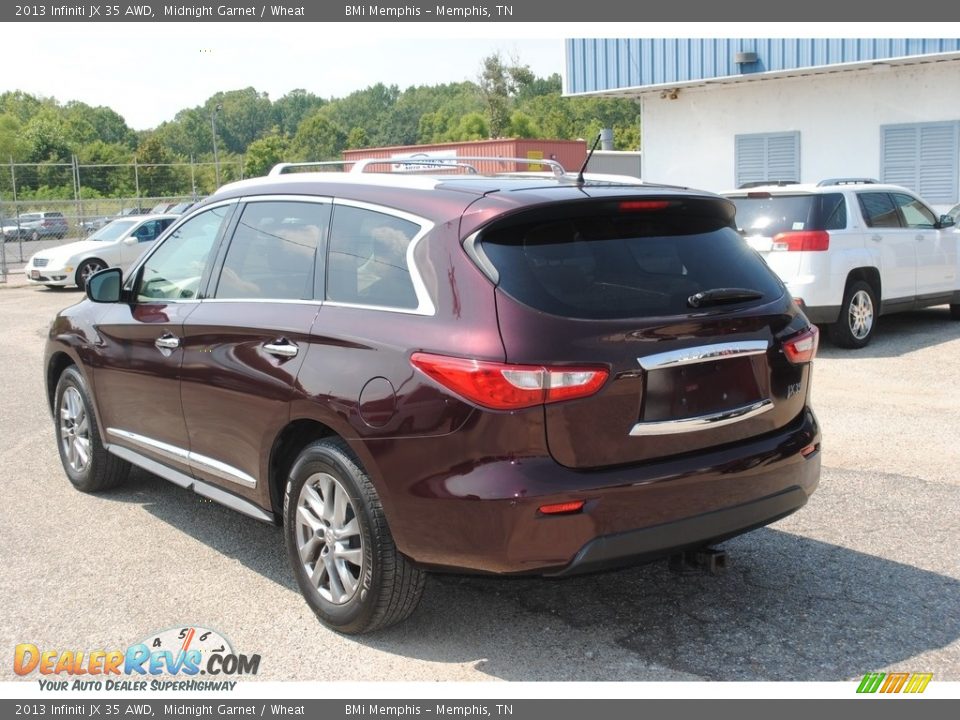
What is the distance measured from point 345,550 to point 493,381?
3.50ft

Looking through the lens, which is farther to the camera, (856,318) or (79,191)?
(79,191)

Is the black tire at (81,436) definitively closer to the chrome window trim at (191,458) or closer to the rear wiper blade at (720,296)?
the chrome window trim at (191,458)

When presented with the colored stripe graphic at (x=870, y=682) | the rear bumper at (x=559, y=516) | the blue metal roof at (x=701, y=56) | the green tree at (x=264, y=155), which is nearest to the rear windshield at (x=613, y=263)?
the rear bumper at (x=559, y=516)

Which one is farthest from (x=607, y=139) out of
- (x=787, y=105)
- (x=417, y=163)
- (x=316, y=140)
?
(x=316, y=140)

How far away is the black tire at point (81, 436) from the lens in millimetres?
6344

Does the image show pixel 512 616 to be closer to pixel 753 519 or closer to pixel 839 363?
pixel 753 519

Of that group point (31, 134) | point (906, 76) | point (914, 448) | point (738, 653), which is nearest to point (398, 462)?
point (738, 653)

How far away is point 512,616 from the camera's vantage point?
14.6 feet

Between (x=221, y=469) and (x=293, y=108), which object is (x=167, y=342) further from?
(x=293, y=108)

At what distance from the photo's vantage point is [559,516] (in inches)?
143

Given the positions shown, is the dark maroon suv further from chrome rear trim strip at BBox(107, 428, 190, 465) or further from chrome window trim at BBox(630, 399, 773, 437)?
chrome rear trim strip at BBox(107, 428, 190, 465)

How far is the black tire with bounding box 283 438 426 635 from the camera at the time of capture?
4012 mm

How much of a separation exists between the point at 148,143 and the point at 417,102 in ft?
252

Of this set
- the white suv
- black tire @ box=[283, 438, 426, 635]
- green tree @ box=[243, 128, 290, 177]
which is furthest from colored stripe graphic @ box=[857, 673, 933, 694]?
green tree @ box=[243, 128, 290, 177]
